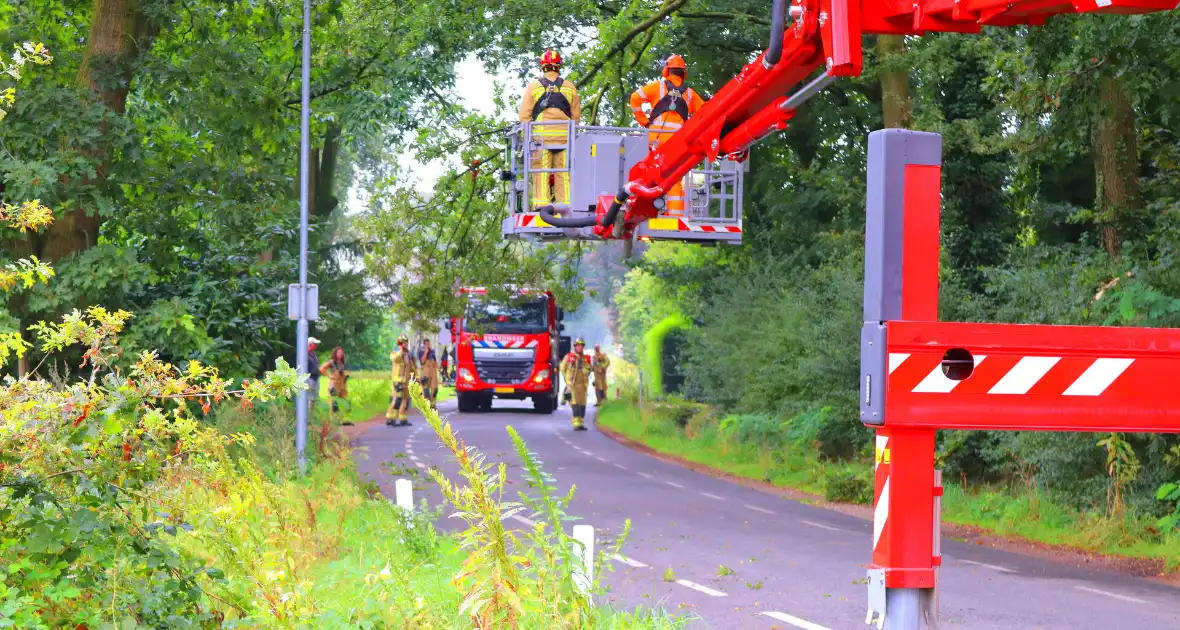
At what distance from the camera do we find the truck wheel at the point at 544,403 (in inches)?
1654

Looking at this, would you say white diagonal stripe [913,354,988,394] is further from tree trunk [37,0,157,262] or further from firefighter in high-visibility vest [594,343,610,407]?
firefighter in high-visibility vest [594,343,610,407]

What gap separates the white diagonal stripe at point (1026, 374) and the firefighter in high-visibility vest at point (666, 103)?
11.6 meters

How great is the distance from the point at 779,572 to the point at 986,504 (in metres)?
5.94

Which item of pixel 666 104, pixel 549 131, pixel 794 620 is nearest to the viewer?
pixel 794 620

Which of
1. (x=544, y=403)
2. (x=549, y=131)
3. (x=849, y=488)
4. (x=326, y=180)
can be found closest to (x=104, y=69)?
(x=549, y=131)

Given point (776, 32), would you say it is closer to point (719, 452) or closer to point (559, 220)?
point (559, 220)

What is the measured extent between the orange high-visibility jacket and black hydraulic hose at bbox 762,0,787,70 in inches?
213

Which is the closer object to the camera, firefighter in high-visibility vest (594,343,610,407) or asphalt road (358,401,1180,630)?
asphalt road (358,401,1180,630)

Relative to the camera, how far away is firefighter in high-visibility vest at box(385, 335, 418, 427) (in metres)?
31.1

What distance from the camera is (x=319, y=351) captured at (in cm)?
3544

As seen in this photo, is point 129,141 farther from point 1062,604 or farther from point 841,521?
point 1062,604

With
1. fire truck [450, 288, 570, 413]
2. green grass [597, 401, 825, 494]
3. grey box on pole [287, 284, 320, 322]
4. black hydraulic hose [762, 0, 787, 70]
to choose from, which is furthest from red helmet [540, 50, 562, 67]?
fire truck [450, 288, 570, 413]

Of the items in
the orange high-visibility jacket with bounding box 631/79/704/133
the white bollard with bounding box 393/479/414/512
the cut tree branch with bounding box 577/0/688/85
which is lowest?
the white bollard with bounding box 393/479/414/512

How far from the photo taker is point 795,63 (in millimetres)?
9359
